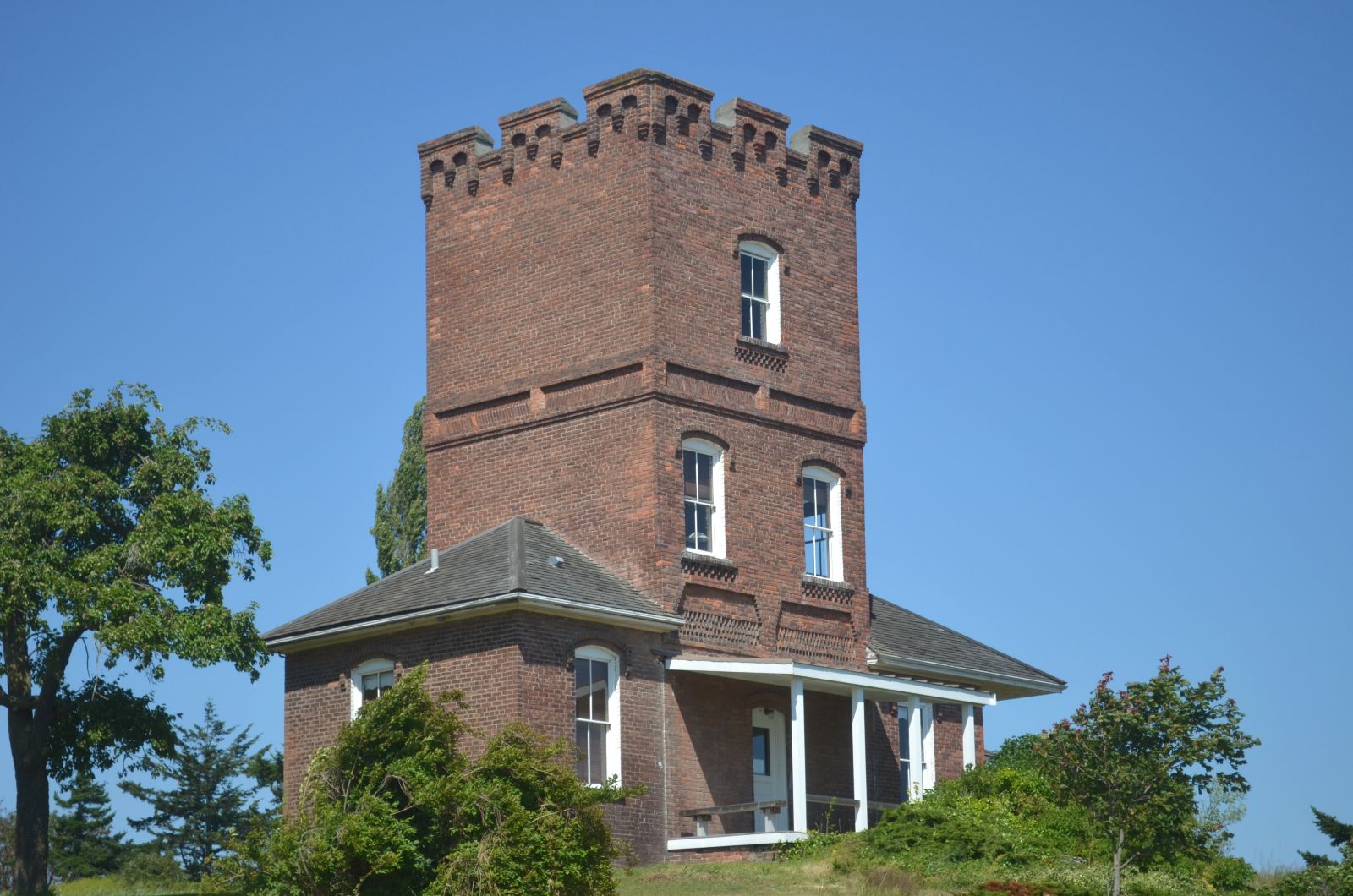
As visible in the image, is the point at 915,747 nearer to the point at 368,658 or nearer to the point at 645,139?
the point at 368,658

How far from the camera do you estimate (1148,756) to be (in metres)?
25.9

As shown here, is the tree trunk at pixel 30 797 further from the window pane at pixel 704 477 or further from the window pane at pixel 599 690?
the window pane at pixel 704 477

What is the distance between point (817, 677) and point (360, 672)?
271 inches

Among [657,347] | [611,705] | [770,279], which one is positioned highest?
[770,279]

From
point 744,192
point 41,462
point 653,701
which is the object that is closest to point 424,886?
point 653,701

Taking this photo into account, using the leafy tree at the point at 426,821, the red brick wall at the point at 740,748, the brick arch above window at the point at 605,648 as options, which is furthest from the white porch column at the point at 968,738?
the leafy tree at the point at 426,821

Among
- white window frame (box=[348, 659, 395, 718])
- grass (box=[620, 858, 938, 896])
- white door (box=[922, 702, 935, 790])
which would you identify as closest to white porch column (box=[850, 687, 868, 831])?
white door (box=[922, 702, 935, 790])

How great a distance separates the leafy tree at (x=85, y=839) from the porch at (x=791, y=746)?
711 inches

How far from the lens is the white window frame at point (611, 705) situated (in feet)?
96.1

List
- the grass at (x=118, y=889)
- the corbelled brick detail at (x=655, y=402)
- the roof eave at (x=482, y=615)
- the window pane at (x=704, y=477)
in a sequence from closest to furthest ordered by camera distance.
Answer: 1. the roof eave at (x=482, y=615)
2. the corbelled brick detail at (x=655, y=402)
3. the grass at (x=118, y=889)
4. the window pane at (x=704, y=477)

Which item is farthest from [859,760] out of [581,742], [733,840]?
[581,742]

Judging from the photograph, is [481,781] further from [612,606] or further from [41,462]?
[41,462]

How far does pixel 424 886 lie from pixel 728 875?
636 centimetres

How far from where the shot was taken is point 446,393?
34281mm
